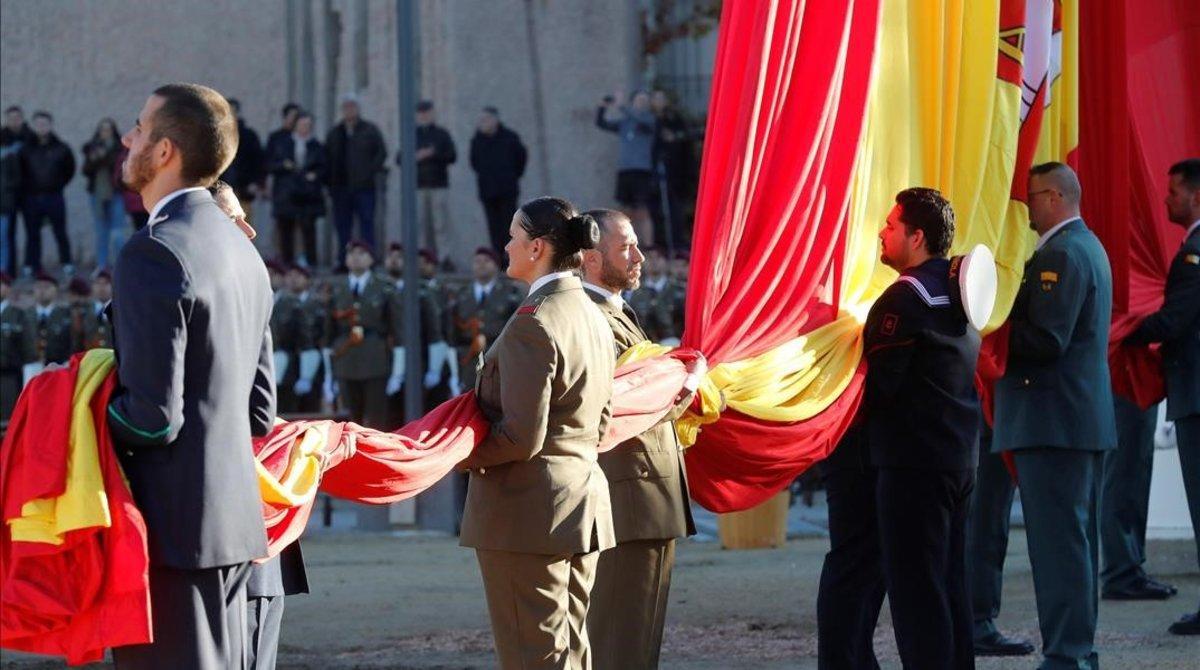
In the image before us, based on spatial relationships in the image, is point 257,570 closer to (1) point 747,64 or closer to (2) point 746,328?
(2) point 746,328

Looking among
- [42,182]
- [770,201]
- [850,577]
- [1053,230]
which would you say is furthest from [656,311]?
[850,577]

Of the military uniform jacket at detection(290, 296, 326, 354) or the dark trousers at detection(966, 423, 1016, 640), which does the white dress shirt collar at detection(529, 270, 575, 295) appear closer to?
the dark trousers at detection(966, 423, 1016, 640)

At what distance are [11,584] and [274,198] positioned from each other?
1512 cm

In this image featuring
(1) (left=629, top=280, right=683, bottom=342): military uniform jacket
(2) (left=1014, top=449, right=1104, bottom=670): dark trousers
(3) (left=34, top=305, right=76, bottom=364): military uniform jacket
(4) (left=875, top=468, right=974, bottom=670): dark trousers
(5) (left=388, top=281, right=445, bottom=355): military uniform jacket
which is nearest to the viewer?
(4) (left=875, top=468, right=974, bottom=670): dark trousers

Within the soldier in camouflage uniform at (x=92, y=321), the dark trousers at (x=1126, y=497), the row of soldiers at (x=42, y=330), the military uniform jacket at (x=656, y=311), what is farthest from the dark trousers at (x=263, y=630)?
the soldier in camouflage uniform at (x=92, y=321)

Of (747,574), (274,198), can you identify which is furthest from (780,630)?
(274,198)

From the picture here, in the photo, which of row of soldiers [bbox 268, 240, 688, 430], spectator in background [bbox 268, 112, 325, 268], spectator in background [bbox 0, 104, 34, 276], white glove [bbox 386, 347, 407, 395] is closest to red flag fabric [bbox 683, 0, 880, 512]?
row of soldiers [bbox 268, 240, 688, 430]

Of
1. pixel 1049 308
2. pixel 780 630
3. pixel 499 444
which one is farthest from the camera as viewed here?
pixel 780 630

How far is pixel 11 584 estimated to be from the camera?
360cm

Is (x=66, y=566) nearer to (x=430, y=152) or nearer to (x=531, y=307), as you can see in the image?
(x=531, y=307)

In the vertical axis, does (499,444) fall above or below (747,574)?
above

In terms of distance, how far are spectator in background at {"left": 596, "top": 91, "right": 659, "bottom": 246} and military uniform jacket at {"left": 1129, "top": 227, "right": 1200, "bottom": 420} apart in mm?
10955

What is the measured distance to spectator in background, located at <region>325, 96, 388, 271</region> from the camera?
59.0ft

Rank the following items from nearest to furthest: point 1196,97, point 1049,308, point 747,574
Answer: point 1049,308
point 1196,97
point 747,574
